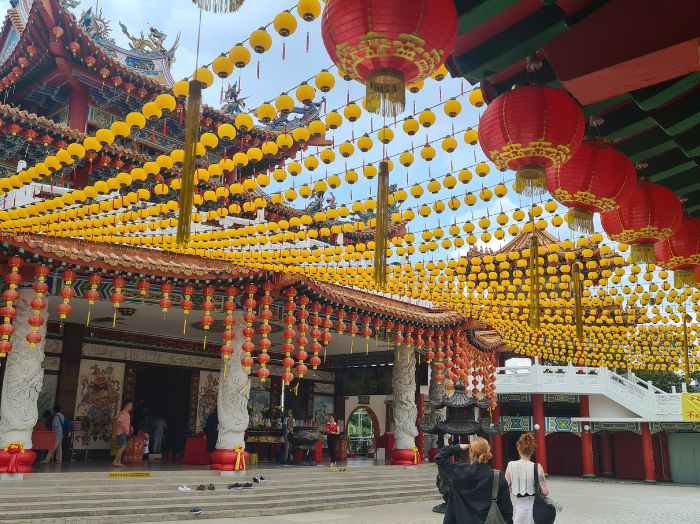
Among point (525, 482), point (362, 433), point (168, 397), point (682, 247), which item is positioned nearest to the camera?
point (525, 482)

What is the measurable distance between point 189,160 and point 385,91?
4.22 feet

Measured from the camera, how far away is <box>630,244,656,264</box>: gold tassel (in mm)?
4844

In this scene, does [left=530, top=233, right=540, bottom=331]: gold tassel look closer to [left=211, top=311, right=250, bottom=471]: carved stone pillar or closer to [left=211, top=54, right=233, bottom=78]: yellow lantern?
[left=211, top=54, right=233, bottom=78]: yellow lantern

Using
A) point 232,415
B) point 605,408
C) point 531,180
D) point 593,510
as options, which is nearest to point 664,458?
point 605,408

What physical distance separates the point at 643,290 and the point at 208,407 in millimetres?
11073

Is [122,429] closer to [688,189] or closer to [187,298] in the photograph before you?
[187,298]

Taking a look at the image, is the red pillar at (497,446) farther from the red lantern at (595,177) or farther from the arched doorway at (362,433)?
the red lantern at (595,177)

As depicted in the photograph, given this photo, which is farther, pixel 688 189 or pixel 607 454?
pixel 607 454

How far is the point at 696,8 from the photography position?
107 inches

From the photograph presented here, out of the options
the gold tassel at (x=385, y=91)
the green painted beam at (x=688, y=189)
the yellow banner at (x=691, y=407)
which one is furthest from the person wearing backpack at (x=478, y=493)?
the yellow banner at (x=691, y=407)

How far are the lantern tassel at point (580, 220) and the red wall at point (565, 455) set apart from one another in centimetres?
2285

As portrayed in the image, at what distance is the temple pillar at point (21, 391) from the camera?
9695 millimetres

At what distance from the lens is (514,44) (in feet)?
10.8

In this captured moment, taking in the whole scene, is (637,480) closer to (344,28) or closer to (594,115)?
(594,115)
